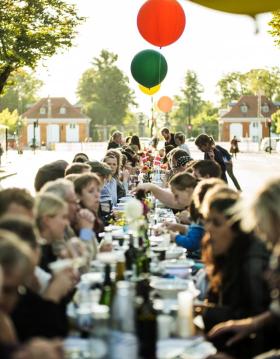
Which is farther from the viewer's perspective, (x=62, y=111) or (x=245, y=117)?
(x=62, y=111)

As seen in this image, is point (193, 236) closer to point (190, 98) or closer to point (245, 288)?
point (245, 288)

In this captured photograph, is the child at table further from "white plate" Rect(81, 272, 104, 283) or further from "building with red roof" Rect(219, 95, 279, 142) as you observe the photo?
"building with red roof" Rect(219, 95, 279, 142)

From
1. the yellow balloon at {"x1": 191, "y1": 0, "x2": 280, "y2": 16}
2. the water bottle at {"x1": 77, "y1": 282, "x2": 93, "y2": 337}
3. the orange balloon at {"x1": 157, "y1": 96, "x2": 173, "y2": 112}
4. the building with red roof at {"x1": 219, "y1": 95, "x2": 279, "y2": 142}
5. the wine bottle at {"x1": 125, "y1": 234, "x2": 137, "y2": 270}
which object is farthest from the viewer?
the building with red roof at {"x1": 219, "y1": 95, "x2": 279, "y2": 142}

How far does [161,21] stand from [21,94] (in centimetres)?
12764

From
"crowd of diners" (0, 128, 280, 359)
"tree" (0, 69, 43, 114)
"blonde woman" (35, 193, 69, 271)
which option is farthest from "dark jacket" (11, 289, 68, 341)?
"tree" (0, 69, 43, 114)

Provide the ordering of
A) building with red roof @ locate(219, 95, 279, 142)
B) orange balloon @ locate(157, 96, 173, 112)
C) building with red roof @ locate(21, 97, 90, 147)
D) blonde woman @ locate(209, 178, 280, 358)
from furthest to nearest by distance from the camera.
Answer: building with red roof @ locate(21, 97, 90, 147), building with red roof @ locate(219, 95, 279, 142), orange balloon @ locate(157, 96, 173, 112), blonde woman @ locate(209, 178, 280, 358)

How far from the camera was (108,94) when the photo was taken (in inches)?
5027

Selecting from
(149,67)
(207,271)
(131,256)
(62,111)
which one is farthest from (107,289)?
(62,111)

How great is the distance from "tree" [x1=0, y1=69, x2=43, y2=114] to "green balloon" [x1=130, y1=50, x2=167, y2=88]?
115 metres

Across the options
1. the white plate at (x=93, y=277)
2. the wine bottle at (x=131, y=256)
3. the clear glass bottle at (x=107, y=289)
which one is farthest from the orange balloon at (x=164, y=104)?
the clear glass bottle at (x=107, y=289)

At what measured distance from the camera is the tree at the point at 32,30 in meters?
35.7

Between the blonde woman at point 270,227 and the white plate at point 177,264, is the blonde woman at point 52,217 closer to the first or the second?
the white plate at point 177,264

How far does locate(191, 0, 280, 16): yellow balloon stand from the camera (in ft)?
25.1

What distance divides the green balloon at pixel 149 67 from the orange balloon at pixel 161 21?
366 cm
